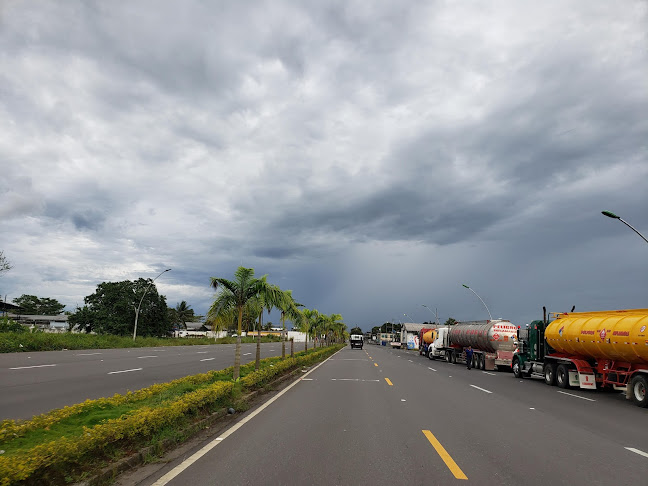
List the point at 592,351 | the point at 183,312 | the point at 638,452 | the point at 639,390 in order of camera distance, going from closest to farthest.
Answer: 1. the point at 638,452
2. the point at 639,390
3. the point at 592,351
4. the point at 183,312

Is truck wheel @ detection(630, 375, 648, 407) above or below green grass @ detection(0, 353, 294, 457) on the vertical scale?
below

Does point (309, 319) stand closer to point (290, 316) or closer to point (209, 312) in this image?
point (290, 316)

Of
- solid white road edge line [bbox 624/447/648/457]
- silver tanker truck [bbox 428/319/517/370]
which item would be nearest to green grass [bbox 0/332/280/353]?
silver tanker truck [bbox 428/319/517/370]

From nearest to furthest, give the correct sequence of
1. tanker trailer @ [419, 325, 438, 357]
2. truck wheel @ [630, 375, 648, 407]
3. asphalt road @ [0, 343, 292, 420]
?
asphalt road @ [0, 343, 292, 420]
truck wheel @ [630, 375, 648, 407]
tanker trailer @ [419, 325, 438, 357]

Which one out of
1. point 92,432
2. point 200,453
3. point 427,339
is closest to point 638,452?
point 200,453

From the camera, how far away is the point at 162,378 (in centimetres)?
1628

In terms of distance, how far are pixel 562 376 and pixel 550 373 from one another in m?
1.13

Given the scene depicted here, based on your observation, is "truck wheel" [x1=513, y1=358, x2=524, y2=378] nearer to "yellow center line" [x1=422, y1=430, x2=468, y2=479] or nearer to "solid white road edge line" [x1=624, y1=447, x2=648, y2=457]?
"solid white road edge line" [x1=624, y1=447, x2=648, y2=457]

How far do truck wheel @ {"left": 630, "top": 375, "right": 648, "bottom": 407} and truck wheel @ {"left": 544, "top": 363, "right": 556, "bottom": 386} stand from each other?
5.51 metres

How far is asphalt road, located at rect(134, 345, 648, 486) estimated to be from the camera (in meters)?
5.75

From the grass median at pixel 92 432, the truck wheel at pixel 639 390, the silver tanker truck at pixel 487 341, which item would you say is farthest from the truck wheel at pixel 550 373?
the grass median at pixel 92 432

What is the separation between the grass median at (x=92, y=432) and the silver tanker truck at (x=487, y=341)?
2190 centimetres

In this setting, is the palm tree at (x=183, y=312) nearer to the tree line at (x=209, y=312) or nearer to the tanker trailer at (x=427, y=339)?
the tree line at (x=209, y=312)

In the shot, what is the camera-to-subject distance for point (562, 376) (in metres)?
19.4
